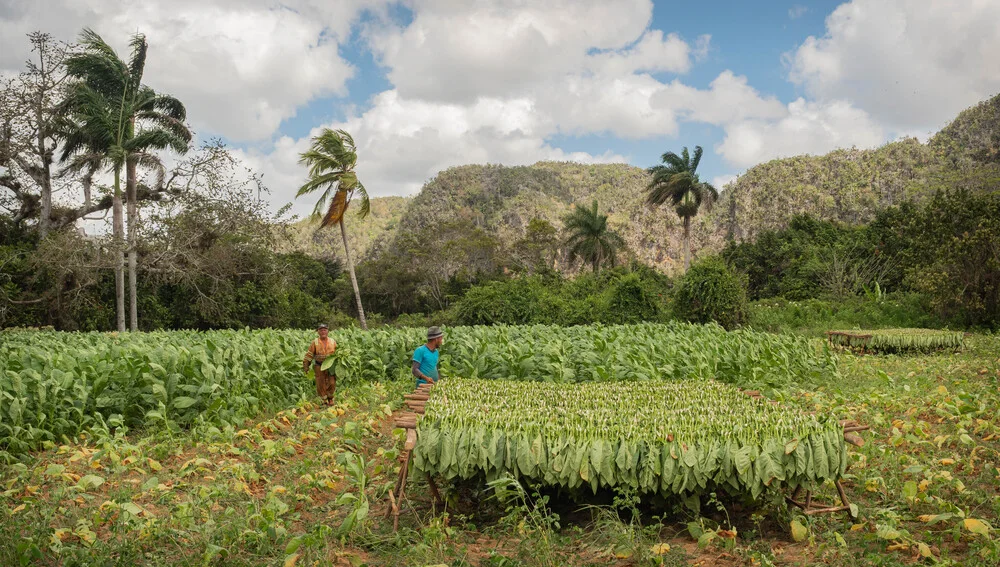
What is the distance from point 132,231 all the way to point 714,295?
67.9ft

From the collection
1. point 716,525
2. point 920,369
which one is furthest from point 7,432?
point 920,369

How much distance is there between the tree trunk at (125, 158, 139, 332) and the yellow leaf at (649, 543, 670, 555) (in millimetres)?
23279

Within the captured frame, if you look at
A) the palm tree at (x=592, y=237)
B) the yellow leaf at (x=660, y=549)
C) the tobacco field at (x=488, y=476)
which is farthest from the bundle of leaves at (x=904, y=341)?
the palm tree at (x=592, y=237)

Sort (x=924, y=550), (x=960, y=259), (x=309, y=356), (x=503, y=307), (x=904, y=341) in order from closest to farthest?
(x=924, y=550) → (x=309, y=356) → (x=904, y=341) → (x=960, y=259) → (x=503, y=307)

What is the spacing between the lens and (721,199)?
6712 cm

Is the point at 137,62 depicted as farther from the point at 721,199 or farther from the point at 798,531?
the point at 721,199

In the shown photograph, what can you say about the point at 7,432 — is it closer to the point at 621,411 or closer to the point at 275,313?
the point at 621,411

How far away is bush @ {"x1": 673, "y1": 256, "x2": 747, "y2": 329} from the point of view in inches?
822

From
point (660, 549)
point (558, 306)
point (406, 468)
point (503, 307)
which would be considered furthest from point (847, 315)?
point (406, 468)

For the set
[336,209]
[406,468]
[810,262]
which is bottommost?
[406,468]

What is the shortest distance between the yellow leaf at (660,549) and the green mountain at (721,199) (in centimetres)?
3935

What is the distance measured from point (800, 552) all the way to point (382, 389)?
23.9 feet

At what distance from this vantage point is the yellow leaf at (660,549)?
163 inches

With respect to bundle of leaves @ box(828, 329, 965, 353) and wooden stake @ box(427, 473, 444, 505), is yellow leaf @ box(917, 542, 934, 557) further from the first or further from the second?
bundle of leaves @ box(828, 329, 965, 353)
